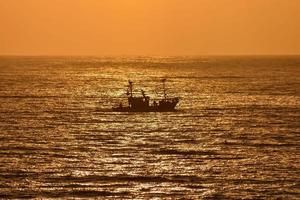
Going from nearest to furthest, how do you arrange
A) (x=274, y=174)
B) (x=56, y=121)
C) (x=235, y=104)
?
(x=274, y=174)
(x=56, y=121)
(x=235, y=104)

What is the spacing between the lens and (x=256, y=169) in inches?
3125

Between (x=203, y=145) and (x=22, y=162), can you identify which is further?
(x=203, y=145)

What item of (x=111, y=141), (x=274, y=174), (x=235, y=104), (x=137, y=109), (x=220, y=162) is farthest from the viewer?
(x=235, y=104)

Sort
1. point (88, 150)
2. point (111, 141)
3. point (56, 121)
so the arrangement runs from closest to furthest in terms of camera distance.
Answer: point (88, 150)
point (111, 141)
point (56, 121)

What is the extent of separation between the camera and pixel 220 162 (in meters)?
83.3

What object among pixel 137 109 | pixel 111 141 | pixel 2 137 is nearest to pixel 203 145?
pixel 111 141

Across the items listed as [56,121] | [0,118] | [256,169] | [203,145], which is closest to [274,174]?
[256,169]

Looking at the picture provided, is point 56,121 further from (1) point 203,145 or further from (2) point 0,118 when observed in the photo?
(1) point 203,145

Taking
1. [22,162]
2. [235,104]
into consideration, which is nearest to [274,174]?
[22,162]

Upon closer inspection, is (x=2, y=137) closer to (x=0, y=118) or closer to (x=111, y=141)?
(x=111, y=141)

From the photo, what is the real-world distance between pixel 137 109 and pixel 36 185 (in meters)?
67.2

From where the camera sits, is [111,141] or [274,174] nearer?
[274,174]

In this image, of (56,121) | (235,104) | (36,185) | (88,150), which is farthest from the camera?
(235,104)

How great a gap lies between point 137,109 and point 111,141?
38.2m
